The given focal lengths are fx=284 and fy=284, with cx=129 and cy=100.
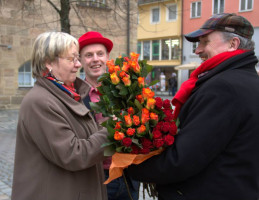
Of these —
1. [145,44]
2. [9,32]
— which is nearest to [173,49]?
[145,44]

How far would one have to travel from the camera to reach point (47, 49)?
1765 mm

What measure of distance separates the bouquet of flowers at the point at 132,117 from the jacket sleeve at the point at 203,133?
0.08m

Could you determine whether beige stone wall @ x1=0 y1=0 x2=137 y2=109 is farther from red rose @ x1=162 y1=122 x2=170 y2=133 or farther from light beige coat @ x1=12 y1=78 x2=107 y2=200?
red rose @ x1=162 y1=122 x2=170 y2=133

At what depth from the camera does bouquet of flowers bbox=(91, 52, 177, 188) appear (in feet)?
4.84

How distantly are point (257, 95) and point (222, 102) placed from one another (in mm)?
209

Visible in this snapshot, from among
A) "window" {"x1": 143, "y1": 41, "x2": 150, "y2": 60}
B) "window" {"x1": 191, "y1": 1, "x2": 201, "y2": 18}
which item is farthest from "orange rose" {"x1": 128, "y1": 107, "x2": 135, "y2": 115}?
"window" {"x1": 143, "y1": 41, "x2": 150, "y2": 60}

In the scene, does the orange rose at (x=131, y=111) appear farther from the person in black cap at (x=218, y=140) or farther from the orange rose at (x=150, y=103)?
the person in black cap at (x=218, y=140)

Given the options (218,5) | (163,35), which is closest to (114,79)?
(218,5)

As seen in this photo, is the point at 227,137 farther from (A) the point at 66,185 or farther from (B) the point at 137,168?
(A) the point at 66,185

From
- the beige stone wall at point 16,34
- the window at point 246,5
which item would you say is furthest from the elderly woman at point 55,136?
the window at point 246,5

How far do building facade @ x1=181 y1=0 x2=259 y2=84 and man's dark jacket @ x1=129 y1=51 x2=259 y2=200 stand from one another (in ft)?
73.3

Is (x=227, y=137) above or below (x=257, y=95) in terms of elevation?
below

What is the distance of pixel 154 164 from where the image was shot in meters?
1.51

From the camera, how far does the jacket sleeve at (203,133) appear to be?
137 cm
